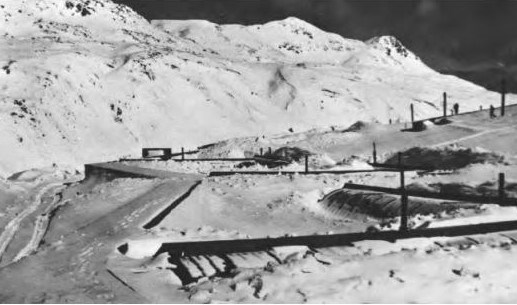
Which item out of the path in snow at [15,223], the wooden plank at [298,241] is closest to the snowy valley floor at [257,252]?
the path in snow at [15,223]

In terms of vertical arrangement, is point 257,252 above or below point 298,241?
below

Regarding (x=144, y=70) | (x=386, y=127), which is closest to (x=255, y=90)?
(x=144, y=70)

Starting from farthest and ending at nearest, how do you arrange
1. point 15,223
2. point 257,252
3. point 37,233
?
point 15,223, point 37,233, point 257,252

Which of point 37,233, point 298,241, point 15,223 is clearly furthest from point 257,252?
point 15,223

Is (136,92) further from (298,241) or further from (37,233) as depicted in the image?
(298,241)

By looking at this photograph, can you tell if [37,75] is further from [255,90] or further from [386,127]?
[386,127]

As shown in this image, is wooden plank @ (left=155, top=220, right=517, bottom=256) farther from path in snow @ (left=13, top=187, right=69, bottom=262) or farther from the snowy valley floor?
path in snow @ (left=13, top=187, right=69, bottom=262)
